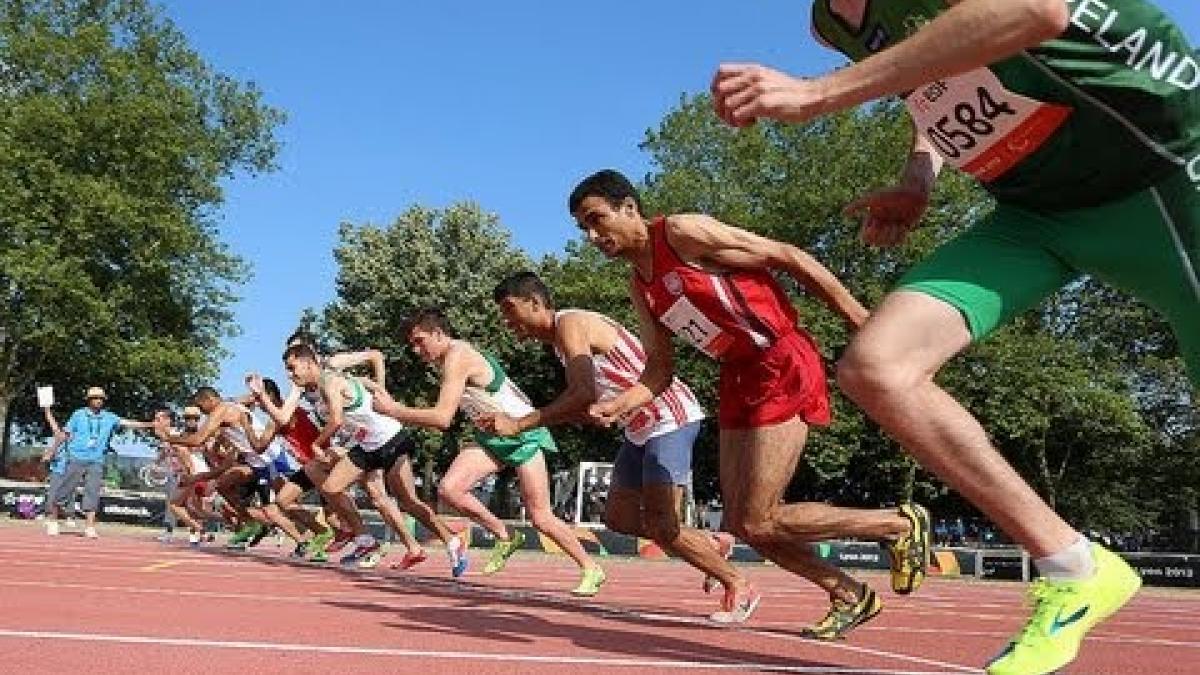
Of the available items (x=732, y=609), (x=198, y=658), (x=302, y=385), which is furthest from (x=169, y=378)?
(x=198, y=658)

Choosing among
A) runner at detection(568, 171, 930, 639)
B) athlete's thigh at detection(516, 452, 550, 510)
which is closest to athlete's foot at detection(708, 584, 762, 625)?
runner at detection(568, 171, 930, 639)

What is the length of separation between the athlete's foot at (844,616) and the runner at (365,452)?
5.81 m

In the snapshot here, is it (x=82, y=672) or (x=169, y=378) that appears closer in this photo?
(x=82, y=672)

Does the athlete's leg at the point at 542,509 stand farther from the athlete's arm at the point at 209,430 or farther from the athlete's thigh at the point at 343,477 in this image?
the athlete's arm at the point at 209,430

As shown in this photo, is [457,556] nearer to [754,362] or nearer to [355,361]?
[355,361]

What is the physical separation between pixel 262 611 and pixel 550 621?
1258 millimetres

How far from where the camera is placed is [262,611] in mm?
5266

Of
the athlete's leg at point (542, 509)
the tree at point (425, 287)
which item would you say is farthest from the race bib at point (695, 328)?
the tree at point (425, 287)

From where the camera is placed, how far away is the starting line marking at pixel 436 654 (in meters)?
3.77

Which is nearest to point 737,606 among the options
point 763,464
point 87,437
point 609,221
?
point 763,464

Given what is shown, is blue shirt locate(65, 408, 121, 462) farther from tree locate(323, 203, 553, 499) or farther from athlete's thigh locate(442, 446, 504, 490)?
tree locate(323, 203, 553, 499)

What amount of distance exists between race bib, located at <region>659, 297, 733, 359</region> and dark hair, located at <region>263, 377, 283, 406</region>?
7.88 metres

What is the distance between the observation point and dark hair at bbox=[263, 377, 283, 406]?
41.9ft

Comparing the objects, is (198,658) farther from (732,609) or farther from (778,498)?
(732,609)
